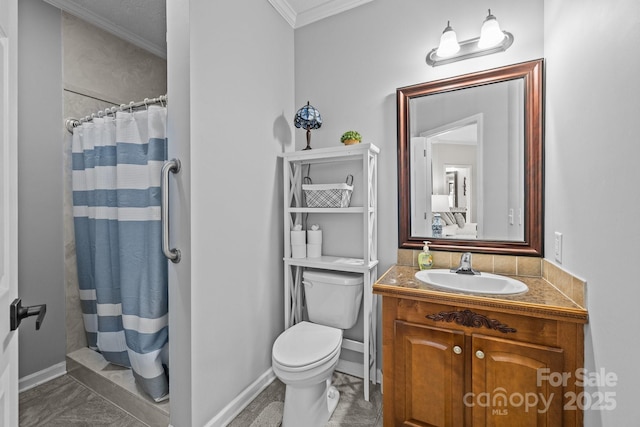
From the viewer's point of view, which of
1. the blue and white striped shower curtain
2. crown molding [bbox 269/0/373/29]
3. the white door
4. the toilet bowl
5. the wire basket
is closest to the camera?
the white door

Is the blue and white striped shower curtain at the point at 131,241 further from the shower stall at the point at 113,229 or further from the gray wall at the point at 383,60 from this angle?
the gray wall at the point at 383,60

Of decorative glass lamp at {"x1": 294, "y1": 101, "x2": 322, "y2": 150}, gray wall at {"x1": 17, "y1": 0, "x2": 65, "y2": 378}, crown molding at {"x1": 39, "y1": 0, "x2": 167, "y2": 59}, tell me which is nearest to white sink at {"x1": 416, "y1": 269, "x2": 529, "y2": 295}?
decorative glass lamp at {"x1": 294, "y1": 101, "x2": 322, "y2": 150}

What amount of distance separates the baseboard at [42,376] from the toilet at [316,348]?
1.65 metres

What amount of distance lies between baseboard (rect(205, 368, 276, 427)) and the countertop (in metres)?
1.05

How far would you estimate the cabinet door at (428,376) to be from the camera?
126 centimetres

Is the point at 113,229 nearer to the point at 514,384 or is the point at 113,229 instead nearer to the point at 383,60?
the point at 383,60

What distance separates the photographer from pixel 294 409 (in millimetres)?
1486

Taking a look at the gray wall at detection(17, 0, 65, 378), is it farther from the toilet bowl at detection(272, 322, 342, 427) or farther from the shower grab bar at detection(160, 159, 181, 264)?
the toilet bowl at detection(272, 322, 342, 427)

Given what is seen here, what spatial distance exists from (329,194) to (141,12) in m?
2.05

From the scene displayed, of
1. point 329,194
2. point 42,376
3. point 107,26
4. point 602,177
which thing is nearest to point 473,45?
point 602,177

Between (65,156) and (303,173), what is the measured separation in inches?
68.2

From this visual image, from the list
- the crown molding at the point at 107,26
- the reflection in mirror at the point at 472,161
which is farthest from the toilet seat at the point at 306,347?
the crown molding at the point at 107,26

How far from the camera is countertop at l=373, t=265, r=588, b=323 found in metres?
1.08

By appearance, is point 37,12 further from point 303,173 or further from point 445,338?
point 445,338
